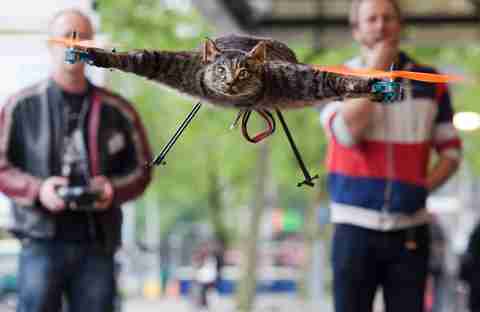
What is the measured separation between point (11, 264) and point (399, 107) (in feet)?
35.0

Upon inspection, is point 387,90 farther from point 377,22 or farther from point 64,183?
point 64,183

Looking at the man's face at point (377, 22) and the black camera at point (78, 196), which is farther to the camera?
the black camera at point (78, 196)

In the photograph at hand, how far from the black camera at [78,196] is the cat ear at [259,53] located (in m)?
1.97

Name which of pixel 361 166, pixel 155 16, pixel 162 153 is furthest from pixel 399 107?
pixel 155 16

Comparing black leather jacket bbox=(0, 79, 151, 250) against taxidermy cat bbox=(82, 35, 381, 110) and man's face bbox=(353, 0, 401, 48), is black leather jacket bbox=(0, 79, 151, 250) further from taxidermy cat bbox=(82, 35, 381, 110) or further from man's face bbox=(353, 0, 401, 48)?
taxidermy cat bbox=(82, 35, 381, 110)

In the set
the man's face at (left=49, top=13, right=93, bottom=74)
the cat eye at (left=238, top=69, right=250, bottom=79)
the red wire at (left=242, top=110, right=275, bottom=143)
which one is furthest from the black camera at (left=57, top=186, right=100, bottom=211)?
the cat eye at (left=238, top=69, right=250, bottom=79)

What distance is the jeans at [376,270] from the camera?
136 inches

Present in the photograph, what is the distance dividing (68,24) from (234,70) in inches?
75.0

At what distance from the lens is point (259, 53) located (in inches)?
70.6

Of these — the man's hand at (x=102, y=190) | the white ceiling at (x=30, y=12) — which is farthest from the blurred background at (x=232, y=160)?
the man's hand at (x=102, y=190)

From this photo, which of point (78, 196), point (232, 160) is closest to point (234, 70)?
point (78, 196)

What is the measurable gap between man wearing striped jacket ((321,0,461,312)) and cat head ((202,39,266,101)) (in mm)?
1600

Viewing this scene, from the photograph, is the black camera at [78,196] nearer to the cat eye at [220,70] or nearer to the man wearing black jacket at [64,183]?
the man wearing black jacket at [64,183]

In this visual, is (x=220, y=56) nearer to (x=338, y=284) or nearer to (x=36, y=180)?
(x=338, y=284)
